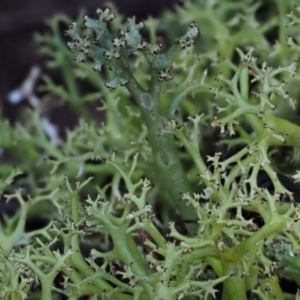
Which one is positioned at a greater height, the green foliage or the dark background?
the dark background

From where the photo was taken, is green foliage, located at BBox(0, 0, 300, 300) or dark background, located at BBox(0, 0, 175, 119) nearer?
green foliage, located at BBox(0, 0, 300, 300)

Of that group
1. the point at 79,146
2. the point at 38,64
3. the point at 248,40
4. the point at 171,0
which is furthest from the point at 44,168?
the point at 171,0

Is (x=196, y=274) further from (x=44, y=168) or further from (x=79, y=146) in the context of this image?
(x=44, y=168)

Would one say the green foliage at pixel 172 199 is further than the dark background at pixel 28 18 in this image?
No

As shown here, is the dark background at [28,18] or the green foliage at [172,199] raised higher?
the dark background at [28,18]

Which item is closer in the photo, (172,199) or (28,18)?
(172,199)

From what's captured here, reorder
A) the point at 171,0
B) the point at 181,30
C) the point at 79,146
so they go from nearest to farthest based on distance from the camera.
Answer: the point at 79,146 < the point at 181,30 < the point at 171,0

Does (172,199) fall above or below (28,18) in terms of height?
below

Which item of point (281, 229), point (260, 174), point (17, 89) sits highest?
point (17, 89)
